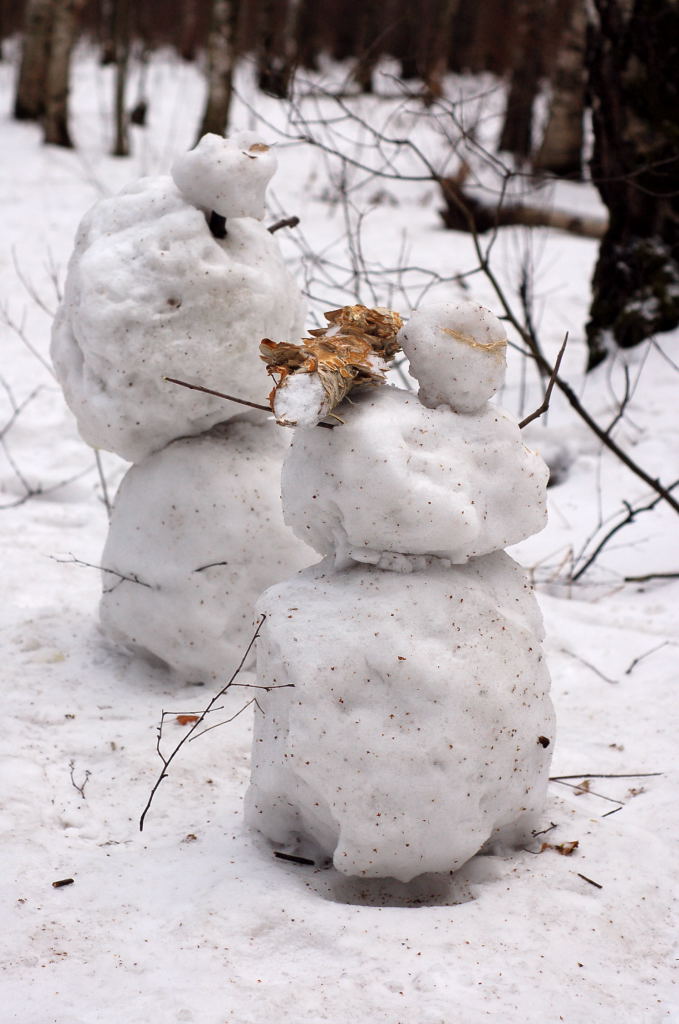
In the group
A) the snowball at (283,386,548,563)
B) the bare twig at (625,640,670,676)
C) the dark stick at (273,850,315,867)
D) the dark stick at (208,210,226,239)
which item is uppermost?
the dark stick at (208,210,226,239)

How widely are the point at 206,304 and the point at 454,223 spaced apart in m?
6.44

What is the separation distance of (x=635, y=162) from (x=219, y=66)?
4843mm

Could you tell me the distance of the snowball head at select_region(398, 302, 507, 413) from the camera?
2123 millimetres

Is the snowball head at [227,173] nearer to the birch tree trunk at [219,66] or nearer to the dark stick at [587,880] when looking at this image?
the dark stick at [587,880]

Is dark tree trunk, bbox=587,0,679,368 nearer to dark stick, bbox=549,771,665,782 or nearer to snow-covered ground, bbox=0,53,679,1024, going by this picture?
snow-covered ground, bbox=0,53,679,1024

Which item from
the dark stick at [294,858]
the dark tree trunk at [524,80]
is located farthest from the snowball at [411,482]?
the dark tree trunk at [524,80]

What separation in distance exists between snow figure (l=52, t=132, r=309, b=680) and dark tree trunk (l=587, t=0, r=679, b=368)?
8.74 feet

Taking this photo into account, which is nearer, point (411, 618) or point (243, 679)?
point (411, 618)

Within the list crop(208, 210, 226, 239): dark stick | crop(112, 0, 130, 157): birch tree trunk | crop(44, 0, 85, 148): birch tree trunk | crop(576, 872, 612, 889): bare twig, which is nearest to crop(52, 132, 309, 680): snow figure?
crop(208, 210, 226, 239): dark stick

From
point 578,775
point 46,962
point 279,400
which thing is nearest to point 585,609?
point 578,775

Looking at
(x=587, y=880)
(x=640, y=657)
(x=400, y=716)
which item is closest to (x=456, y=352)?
(x=400, y=716)

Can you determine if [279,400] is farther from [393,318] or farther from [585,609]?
[585,609]

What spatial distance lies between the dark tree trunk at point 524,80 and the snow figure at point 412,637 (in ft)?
24.6

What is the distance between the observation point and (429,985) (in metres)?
1.76
